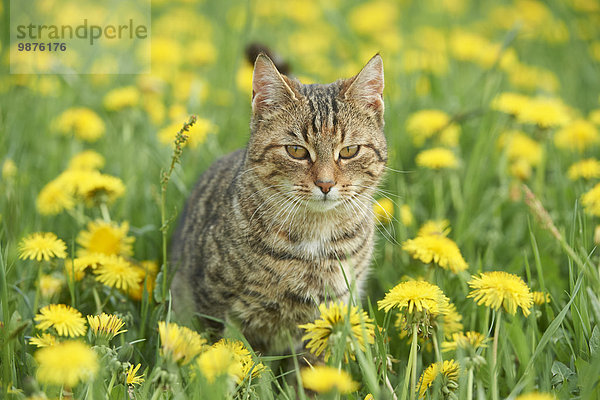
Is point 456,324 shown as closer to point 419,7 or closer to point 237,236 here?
point 237,236

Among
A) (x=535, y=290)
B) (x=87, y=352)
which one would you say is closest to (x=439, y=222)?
(x=535, y=290)

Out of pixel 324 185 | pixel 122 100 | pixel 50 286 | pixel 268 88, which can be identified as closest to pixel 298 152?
pixel 324 185

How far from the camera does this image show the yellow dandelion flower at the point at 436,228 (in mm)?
2756

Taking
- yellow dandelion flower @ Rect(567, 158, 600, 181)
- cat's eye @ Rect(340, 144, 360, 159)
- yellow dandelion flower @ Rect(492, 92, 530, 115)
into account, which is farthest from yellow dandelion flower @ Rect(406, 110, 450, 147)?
cat's eye @ Rect(340, 144, 360, 159)

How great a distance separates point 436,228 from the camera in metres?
2.93

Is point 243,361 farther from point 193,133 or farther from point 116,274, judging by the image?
point 193,133

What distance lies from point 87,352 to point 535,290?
1841mm

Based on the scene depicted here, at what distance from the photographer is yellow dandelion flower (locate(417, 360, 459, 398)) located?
6.08ft

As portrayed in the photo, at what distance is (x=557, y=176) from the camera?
3406mm

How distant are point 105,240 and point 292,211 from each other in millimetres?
932

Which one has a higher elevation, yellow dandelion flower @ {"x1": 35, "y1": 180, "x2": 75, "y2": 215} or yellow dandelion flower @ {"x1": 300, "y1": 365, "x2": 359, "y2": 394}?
yellow dandelion flower @ {"x1": 35, "y1": 180, "x2": 75, "y2": 215}

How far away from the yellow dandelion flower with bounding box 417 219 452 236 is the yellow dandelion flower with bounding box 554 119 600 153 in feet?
3.53

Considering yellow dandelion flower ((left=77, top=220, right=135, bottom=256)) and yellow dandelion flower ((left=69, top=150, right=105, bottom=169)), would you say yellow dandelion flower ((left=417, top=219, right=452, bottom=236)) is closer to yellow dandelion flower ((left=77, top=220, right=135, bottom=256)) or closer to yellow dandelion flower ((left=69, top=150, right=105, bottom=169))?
yellow dandelion flower ((left=77, top=220, right=135, bottom=256))

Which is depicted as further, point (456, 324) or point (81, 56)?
point (81, 56)
